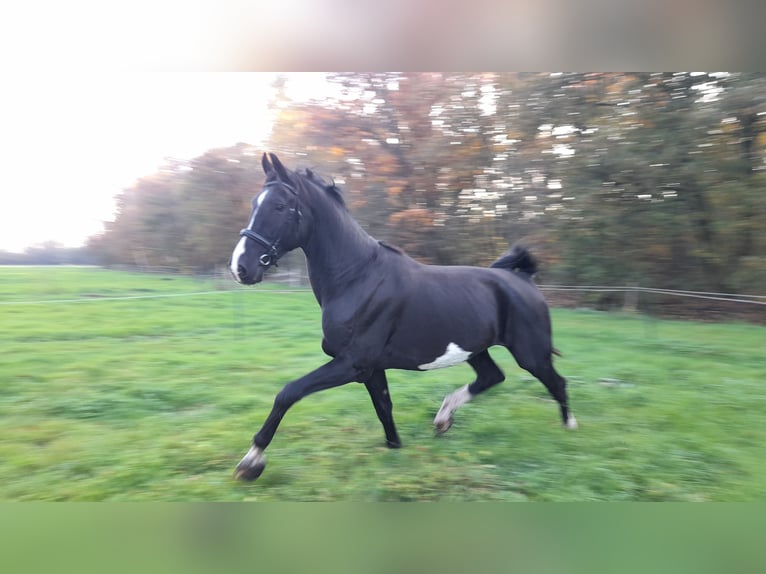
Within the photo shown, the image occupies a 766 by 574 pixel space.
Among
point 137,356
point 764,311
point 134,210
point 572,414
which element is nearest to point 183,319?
point 137,356

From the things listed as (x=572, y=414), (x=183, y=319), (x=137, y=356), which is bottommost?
(x=572, y=414)

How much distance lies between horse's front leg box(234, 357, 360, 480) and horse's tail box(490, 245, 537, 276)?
1324mm

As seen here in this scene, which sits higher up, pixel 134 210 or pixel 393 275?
pixel 134 210

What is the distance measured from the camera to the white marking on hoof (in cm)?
305

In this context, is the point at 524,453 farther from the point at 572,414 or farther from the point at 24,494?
the point at 24,494

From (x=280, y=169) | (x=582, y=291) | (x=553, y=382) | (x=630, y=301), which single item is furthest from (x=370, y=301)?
(x=630, y=301)

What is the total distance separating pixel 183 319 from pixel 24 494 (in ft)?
5.17

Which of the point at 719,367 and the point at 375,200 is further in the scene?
the point at 719,367

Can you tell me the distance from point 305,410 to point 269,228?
4.63 ft

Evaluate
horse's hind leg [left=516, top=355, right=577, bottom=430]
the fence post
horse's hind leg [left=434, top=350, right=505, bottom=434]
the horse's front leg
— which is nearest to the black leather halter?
the horse's front leg

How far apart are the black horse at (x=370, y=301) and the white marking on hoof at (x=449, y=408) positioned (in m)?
0.31

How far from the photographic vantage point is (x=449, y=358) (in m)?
2.78

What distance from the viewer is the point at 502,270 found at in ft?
10.0

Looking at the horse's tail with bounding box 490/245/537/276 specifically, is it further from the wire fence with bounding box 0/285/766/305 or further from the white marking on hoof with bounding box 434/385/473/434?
the white marking on hoof with bounding box 434/385/473/434
